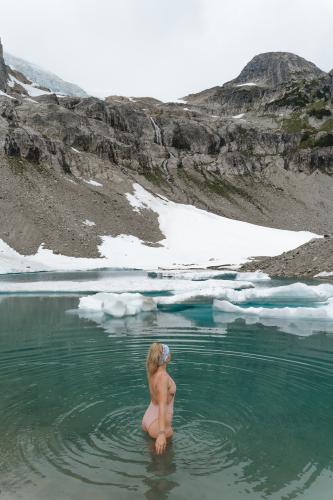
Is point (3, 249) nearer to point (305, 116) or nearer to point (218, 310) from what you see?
point (218, 310)

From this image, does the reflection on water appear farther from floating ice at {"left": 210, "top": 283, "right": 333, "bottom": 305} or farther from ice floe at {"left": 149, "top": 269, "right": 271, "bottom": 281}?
ice floe at {"left": 149, "top": 269, "right": 271, "bottom": 281}

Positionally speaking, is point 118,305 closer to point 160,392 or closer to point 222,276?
point 160,392

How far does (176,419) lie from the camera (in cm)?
969

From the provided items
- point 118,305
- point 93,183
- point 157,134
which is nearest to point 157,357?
point 118,305

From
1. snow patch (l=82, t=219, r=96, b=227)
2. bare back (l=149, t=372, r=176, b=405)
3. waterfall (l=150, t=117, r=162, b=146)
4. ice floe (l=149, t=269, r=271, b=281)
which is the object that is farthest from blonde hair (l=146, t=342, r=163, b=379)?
waterfall (l=150, t=117, r=162, b=146)

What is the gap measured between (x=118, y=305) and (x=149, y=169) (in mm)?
105608

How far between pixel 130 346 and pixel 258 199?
382 feet

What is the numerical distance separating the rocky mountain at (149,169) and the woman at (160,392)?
45.3m

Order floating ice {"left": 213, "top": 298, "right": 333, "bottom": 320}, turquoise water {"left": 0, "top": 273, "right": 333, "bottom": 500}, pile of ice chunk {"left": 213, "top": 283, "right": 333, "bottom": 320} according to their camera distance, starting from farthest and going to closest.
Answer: pile of ice chunk {"left": 213, "top": 283, "right": 333, "bottom": 320}, floating ice {"left": 213, "top": 298, "right": 333, "bottom": 320}, turquoise water {"left": 0, "top": 273, "right": 333, "bottom": 500}

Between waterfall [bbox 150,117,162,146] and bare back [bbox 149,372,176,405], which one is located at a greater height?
waterfall [bbox 150,117,162,146]

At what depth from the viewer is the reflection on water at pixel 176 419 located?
7.07 metres

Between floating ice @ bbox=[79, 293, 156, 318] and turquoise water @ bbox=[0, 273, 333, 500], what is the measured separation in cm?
575

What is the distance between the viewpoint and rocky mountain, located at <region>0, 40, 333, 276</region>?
267 feet

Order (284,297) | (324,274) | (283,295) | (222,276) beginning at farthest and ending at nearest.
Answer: (222,276) < (324,274) < (284,297) < (283,295)
